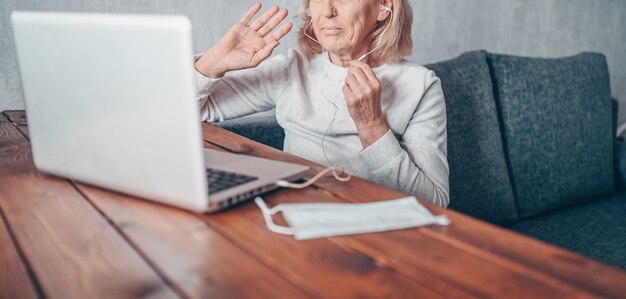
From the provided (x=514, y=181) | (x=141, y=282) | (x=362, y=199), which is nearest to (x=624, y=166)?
(x=514, y=181)

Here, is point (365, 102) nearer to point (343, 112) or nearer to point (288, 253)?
point (343, 112)

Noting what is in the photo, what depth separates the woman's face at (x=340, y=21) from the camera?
4.69 ft

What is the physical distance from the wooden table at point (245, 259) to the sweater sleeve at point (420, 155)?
1.36ft

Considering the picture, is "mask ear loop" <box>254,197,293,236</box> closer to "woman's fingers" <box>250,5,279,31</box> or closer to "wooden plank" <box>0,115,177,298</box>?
"wooden plank" <box>0,115,177,298</box>

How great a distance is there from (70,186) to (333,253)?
453 millimetres

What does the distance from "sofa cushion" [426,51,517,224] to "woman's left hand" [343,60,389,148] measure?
0.53 meters

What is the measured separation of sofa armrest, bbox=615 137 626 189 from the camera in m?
2.26

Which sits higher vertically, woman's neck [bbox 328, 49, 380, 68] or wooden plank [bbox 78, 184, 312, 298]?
woman's neck [bbox 328, 49, 380, 68]

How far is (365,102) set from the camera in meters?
1.28

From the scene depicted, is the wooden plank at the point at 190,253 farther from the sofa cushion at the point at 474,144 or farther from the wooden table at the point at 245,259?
the sofa cushion at the point at 474,144

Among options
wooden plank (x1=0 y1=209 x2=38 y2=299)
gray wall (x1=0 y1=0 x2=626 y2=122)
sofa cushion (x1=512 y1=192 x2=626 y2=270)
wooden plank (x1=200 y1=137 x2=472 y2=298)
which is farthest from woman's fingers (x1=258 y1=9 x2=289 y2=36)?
sofa cushion (x1=512 y1=192 x2=626 y2=270)

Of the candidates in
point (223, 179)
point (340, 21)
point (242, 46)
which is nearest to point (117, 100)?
point (223, 179)

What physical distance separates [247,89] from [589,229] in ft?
3.64

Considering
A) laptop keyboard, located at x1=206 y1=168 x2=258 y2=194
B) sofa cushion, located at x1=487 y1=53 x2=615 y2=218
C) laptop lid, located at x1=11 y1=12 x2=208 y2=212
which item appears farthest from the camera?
sofa cushion, located at x1=487 y1=53 x2=615 y2=218
